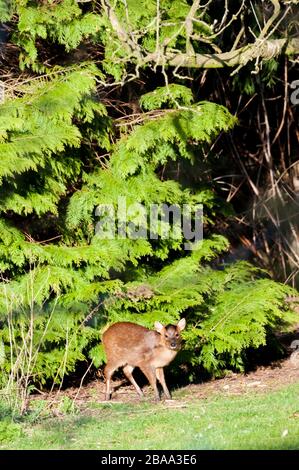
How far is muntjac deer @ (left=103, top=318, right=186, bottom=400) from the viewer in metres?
9.43

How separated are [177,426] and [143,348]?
1.58 metres

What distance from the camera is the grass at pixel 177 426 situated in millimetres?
7496

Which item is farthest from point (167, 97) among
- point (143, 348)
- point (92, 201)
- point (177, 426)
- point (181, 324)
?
point (177, 426)

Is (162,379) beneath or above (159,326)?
beneath

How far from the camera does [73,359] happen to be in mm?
9570

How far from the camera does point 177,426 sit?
814 cm

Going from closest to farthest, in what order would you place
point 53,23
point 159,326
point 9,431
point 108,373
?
point 9,431, point 159,326, point 108,373, point 53,23

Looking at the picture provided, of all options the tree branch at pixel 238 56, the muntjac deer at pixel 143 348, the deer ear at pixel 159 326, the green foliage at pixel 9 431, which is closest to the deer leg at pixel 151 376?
the muntjac deer at pixel 143 348

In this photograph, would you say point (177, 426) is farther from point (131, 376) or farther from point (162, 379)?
point (131, 376)

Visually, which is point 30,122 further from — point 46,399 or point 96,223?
point 46,399

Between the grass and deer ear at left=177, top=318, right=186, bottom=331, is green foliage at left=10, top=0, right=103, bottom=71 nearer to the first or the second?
deer ear at left=177, top=318, right=186, bottom=331

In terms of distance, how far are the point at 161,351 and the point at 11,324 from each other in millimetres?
1579

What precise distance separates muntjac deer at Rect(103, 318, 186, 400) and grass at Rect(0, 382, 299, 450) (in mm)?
392
